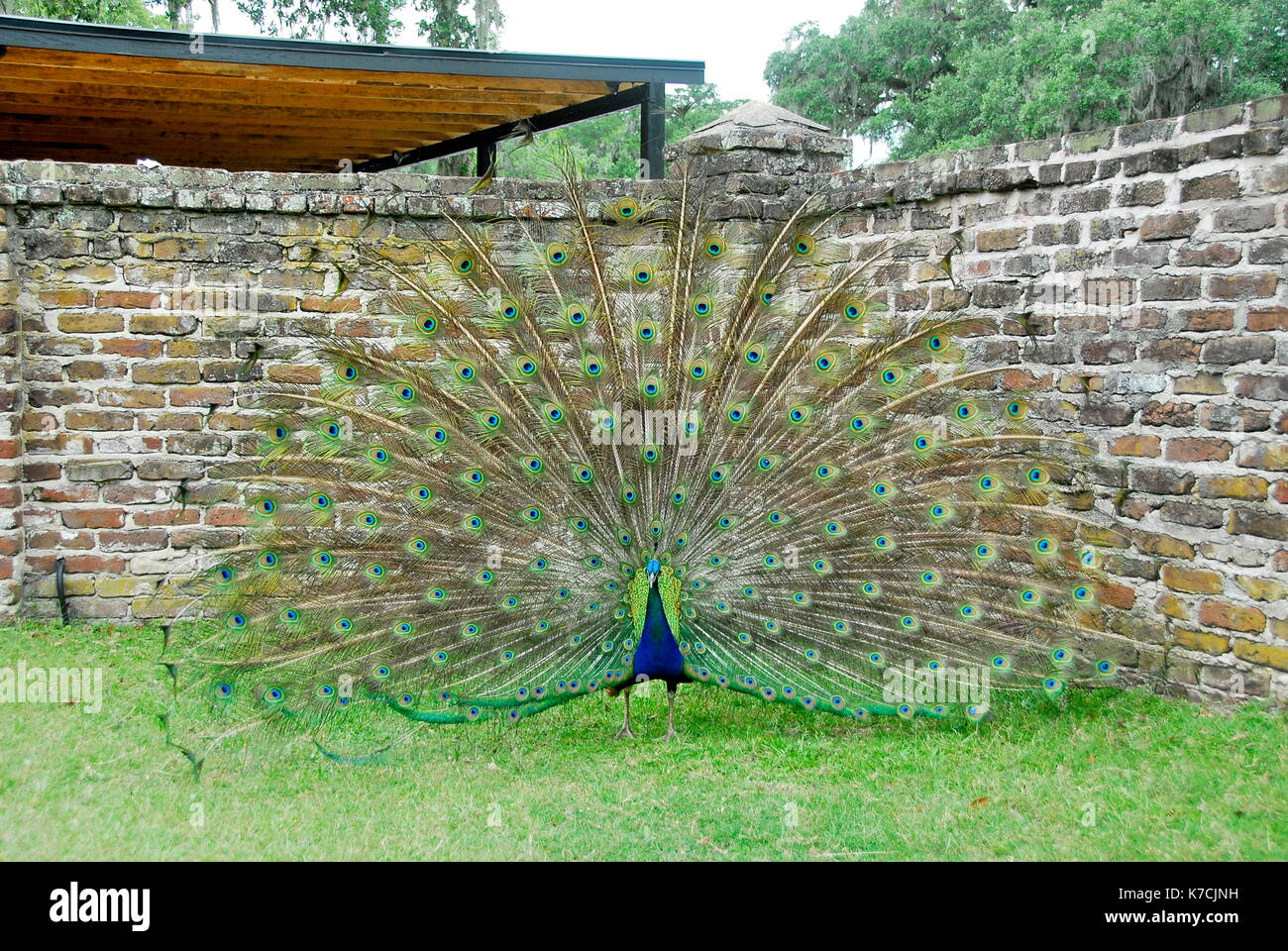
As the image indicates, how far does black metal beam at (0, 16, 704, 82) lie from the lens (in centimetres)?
659

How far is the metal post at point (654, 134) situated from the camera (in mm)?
7773

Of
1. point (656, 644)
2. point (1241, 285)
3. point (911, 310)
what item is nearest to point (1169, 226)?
point (1241, 285)

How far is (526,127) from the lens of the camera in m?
8.93

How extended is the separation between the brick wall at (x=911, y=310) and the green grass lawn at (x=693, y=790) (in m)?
0.87

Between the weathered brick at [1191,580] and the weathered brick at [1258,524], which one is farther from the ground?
the weathered brick at [1258,524]

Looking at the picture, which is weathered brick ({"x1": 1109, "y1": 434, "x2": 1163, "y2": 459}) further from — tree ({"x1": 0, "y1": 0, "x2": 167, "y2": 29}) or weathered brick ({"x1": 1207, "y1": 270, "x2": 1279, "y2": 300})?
tree ({"x1": 0, "y1": 0, "x2": 167, "y2": 29})

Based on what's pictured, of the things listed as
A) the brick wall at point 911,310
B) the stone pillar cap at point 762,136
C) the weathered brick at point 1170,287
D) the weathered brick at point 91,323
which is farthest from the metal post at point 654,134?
the weathered brick at point 1170,287

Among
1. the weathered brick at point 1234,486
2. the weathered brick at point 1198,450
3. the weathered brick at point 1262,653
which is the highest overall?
the weathered brick at point 1198,450

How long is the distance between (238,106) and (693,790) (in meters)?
6.88

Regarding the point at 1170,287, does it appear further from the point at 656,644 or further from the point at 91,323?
the point at 91,323

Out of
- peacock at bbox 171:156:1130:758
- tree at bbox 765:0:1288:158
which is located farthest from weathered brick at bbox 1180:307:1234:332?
tree at bbox 765:0:1288:158

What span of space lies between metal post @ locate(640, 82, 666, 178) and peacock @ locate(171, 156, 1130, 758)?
3038 millimetres

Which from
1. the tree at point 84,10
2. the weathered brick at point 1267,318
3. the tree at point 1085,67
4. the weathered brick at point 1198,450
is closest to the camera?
the weathered brick at point 1267,318

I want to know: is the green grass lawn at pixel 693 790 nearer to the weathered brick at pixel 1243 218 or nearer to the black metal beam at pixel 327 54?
the weathered brick at pixel 1243 218
